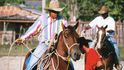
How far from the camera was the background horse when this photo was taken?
12102mm

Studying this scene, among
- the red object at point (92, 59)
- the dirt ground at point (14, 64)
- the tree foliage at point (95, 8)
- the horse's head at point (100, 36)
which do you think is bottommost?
the tree foliage at point (95, 8)

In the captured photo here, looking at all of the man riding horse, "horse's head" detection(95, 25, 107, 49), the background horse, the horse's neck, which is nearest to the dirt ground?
the background horse

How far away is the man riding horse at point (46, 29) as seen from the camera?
9203 mm

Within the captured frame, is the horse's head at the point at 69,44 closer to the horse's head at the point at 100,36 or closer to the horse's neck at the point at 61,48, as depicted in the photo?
the horse's neck at the point at 61,48

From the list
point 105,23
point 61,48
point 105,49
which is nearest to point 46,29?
point 61,48

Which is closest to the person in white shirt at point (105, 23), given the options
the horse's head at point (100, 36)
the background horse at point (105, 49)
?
the background horse at point (105, 49)

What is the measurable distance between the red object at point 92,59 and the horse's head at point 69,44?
3756mm

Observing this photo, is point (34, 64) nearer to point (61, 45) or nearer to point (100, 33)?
point (61, 45)

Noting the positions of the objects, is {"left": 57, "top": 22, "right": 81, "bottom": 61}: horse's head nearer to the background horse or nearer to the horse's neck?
the horse's neck

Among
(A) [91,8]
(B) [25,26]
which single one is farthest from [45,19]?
(A) [91,8]

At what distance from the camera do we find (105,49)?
1240 cm

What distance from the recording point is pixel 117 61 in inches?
519

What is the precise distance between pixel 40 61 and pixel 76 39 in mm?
1170

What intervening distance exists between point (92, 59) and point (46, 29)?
13.0 ft
